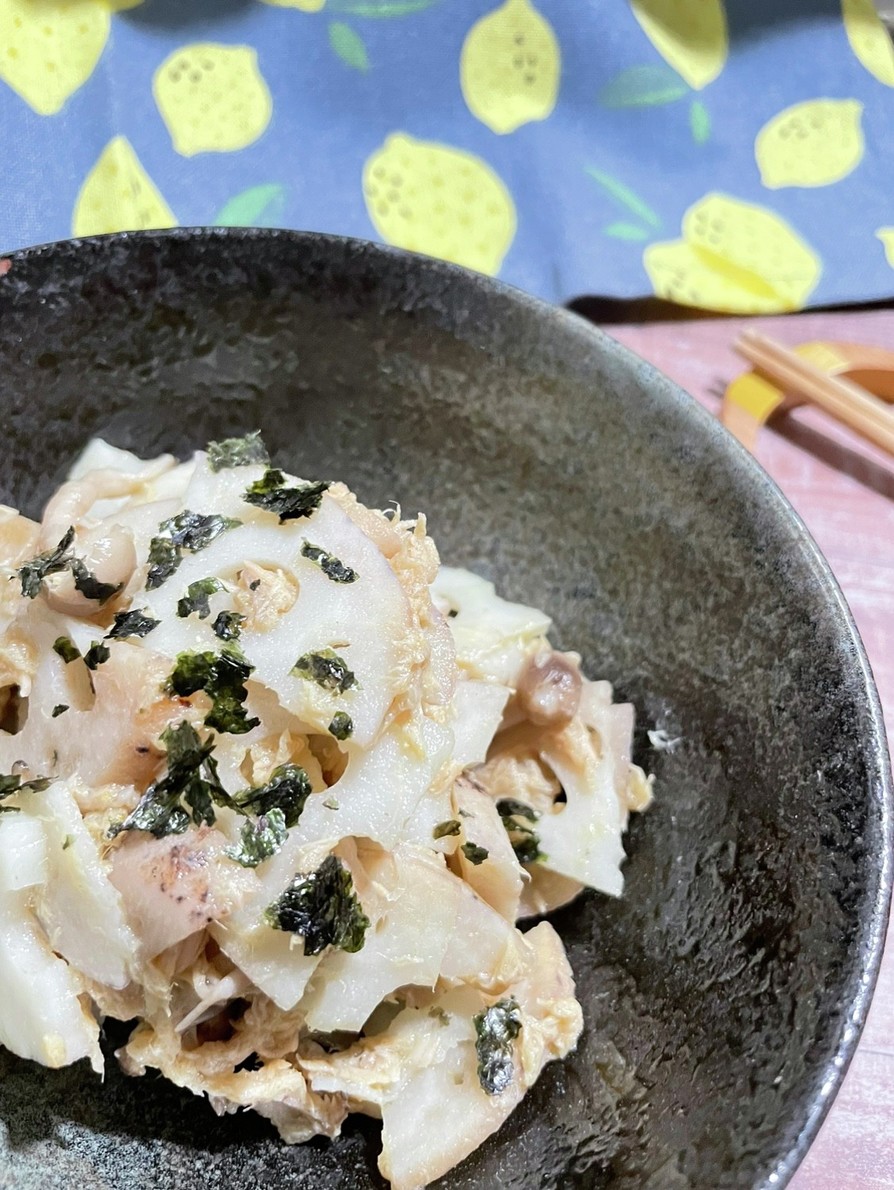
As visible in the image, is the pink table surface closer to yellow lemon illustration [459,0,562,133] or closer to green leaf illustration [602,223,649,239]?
green leaf illustration [602,223,649,239]

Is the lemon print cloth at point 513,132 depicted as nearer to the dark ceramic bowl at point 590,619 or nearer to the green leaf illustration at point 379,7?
the green leaf illustration at point 379,7

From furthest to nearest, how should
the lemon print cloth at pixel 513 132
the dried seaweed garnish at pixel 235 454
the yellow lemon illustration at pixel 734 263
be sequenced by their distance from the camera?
the yellow lemon illustration at pixel 734 263
the lemon print cloth at pixel 513 132
the dried seaweed garnish at pixel 235 454

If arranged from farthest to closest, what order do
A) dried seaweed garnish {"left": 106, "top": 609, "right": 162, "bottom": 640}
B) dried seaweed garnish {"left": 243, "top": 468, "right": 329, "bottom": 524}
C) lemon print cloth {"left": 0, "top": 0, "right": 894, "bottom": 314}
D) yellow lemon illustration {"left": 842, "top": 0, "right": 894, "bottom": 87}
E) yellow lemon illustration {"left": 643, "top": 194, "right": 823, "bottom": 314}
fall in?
yellow lemon illustration {"left": 842, "top": 0, "right": 894, "bottom": 87} → yellow lemon illustration {"left": 643, "top": 194, "right": 823, "bottom": 314} → lemon print cloth {"left": 0, "top": 0, "right": 894, "bottom": 314} → dried seaweed garnish {"left": 243, "top": 468, "right": 329, "bottom": 524} → dried seaweed garnish {"left": 106, "top": 609, "right": 162, "bottom": 640}

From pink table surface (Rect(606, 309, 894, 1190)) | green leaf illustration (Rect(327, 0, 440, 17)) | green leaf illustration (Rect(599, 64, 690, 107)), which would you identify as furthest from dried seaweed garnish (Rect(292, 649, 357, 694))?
green leaf illustration (Rect(599, 64, 690, 107))

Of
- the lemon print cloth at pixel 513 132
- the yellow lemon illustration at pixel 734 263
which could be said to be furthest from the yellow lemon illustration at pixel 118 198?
the yellow lemon illustration at pixel 734 263

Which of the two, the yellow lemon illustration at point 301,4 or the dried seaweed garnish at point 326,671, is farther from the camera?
the yellow lemon illustration at point 301,4

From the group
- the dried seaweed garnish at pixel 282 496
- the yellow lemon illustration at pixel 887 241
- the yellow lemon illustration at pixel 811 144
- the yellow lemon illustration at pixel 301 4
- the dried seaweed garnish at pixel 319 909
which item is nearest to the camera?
the dried seaweed garnish at pixel 319 909

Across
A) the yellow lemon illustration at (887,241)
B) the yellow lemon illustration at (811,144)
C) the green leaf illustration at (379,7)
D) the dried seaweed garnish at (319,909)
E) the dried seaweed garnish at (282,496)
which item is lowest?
the dried seaweed garnish at (319,909)

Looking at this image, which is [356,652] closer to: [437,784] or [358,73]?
[437,784]
